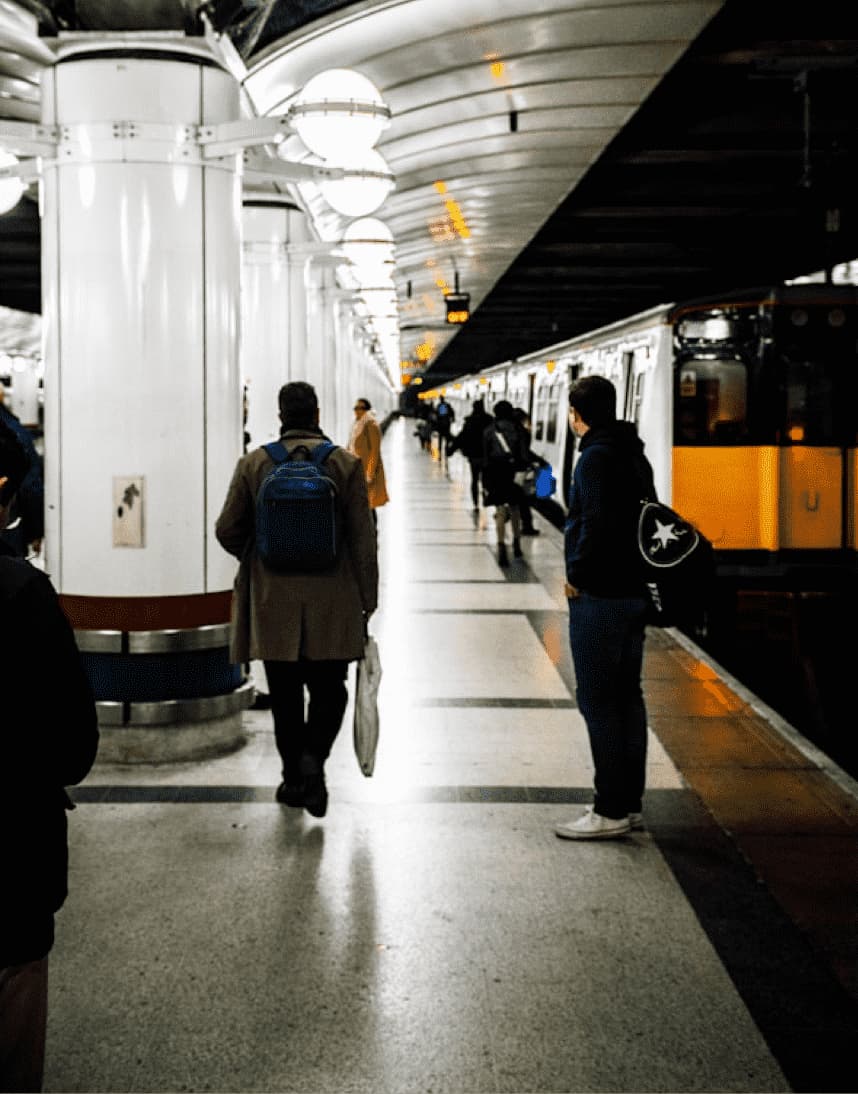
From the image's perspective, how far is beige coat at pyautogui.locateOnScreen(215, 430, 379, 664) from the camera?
5.39 metres

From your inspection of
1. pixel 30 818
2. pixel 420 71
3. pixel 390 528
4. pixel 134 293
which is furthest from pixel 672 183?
pixel 30 818

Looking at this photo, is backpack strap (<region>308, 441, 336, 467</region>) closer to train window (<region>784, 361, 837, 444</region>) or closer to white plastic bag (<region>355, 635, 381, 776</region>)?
white plastic bag (<region>355, 635, 381, 776</region>)

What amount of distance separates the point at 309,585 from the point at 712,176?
1383cm

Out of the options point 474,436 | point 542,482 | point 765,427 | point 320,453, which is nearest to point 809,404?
point 765,427

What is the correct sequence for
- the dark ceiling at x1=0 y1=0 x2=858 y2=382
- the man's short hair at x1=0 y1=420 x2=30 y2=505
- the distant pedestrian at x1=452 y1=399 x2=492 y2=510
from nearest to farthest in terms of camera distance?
1. the man's short hair at x1=0 y1=420 x2=30 y2=505
2. the dark ceiling at x1=0 y1=0 x2=858 y2=382
3. the distant pedestrian at x1=452 y1=399 x2=492 y2=510

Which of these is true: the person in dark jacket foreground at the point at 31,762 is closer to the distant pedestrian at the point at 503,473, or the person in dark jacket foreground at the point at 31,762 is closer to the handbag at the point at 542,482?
the distant pedestrian at the point at 503,473

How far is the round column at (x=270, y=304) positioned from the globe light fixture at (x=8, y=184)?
5057mm

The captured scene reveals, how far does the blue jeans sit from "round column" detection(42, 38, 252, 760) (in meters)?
2.14

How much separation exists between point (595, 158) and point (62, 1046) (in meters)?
12.9

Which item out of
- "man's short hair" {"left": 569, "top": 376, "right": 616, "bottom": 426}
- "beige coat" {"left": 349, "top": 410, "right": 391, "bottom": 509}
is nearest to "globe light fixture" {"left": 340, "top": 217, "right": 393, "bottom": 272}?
"beige coat" {"left": 349, "top": 410, "right": 391, "bottom": 509}

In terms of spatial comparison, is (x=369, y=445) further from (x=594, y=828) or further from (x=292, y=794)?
(x=594, y=828)

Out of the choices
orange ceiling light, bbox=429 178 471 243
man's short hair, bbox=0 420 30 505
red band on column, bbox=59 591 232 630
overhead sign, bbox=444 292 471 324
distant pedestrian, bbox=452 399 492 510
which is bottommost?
red band on column, bbox=59 591 232 630

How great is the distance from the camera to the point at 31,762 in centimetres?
249

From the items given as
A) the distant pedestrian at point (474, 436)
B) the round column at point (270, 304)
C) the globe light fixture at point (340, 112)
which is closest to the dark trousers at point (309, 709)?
the globe light fixture at point (340, 112)
